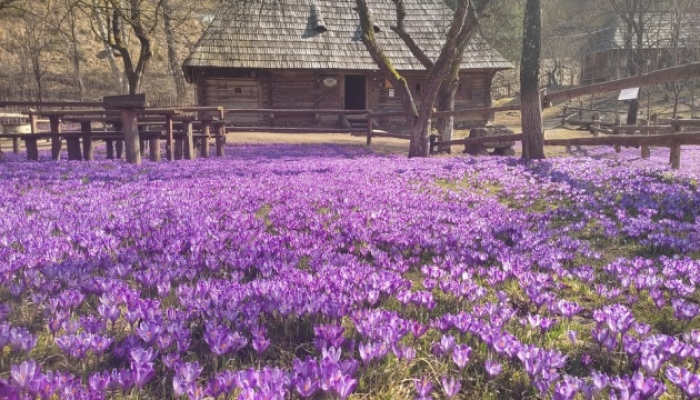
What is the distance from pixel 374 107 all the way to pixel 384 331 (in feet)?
94.3

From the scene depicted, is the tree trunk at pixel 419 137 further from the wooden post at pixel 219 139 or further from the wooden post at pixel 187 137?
the wooden post at pixel 187 137

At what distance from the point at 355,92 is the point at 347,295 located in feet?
108

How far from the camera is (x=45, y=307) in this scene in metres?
2.35

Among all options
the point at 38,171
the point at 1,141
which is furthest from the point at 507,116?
the point at 38,171

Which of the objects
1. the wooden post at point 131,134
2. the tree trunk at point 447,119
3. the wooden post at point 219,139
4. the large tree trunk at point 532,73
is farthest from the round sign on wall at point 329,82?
the wooden post at point 131,134

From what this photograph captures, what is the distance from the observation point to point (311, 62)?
27547 millimetres

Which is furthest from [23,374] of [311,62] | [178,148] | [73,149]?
[311,62]

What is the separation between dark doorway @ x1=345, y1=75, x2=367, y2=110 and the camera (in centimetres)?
3397

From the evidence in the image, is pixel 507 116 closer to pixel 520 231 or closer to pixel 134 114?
pixel 134 114

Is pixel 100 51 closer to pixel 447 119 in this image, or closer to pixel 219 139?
pixel 219 139

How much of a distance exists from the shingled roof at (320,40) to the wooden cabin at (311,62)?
6 cm

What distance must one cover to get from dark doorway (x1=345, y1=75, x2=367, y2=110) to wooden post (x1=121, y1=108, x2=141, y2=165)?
24.6 meters

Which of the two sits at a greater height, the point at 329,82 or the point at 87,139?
the point at 329,82

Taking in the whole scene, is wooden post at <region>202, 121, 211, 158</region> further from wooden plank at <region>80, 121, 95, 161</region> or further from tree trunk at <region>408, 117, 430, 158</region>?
tree trunk at <region>408, 117, 430, 158</region>
